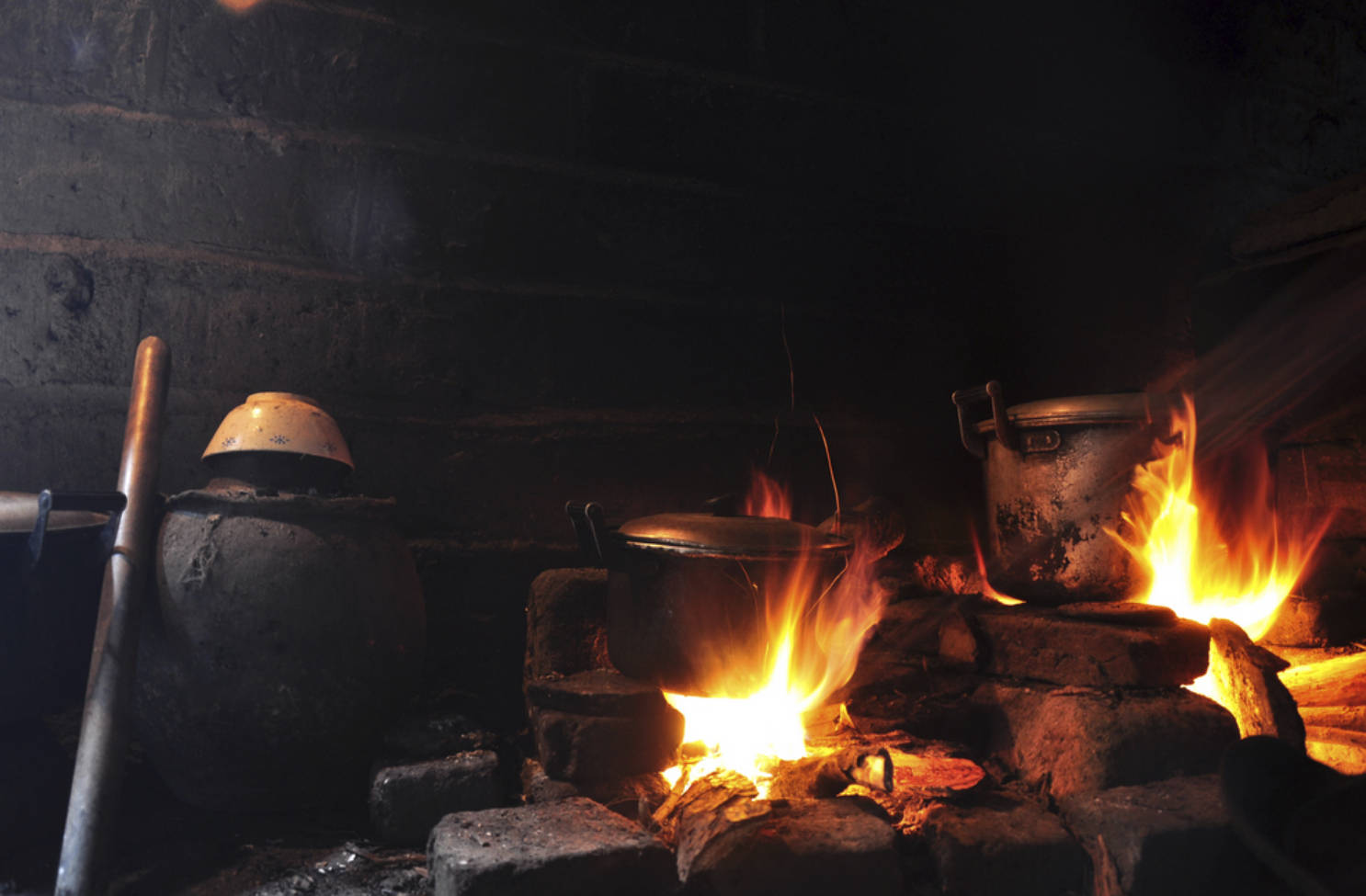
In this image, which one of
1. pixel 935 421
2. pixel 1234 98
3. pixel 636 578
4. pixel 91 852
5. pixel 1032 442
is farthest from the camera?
pixel 1234 98

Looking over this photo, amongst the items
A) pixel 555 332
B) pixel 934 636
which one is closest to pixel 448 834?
pixel 934 636

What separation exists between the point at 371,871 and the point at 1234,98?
4468 mm

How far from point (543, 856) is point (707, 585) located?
762 millimetres

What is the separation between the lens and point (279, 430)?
86.7 inches

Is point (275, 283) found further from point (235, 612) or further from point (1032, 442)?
point (1032, 442)

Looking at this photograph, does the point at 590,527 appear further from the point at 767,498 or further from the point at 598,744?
the point at 767,498

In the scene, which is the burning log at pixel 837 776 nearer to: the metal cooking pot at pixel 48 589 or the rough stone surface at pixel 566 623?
the rough stone surface at pixel 566 623

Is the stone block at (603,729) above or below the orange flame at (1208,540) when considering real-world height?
below

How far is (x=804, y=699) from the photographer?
7.72 feet

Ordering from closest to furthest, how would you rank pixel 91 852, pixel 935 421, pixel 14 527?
pixel 91 852, pixel 14 527, pixel 935 421

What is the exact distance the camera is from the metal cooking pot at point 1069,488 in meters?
2.31

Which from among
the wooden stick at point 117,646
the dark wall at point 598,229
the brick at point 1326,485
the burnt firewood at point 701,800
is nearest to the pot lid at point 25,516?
the wooden stick at point 117,646

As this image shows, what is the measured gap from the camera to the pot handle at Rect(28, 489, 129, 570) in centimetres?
183

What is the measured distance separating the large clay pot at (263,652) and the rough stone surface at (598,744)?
0.45 meters
